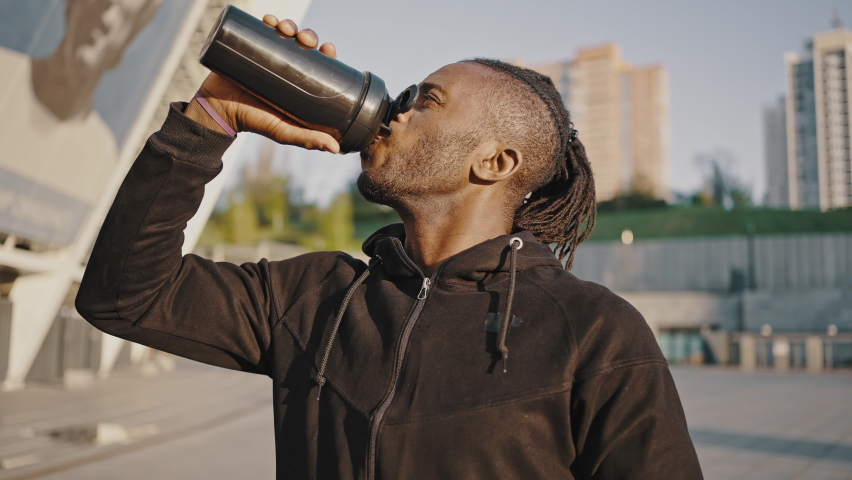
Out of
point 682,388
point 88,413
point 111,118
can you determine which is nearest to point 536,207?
point 88,413

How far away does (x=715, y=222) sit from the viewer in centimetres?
5009

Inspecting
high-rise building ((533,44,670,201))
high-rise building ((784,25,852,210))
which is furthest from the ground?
high-rise building ((533,44,670,201))

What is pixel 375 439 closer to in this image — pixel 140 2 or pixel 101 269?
pixel 101 269

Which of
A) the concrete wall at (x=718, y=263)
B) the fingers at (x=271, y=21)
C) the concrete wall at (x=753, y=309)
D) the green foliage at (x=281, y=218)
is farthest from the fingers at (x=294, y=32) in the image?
the green foliage at (x=281, y=218)

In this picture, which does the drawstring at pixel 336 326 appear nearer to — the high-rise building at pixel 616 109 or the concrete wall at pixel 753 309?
the concrete wall at pixel 753 309

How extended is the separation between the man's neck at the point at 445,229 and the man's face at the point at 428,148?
6 centimetres

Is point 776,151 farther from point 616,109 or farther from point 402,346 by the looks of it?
point 402,346

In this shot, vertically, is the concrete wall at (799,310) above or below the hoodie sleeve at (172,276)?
below

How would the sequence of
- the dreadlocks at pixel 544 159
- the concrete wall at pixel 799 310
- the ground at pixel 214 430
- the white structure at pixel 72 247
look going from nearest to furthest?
the dreadlocks at pixel 544 159, the ground at pixel 214 430, the white structure at pixel 72 247, the concrete wall at pixel 799 310

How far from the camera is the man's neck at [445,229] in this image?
7.62ft

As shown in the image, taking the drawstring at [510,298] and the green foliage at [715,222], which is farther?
the green foliage at [715,222]

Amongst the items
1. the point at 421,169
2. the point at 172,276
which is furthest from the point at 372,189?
the point at 172,276

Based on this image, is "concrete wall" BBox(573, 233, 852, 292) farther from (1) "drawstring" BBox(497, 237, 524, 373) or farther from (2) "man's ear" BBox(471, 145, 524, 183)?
(1) "drawstring" BBox(497, 237, 524, 373)

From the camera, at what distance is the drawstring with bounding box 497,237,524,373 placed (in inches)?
74.4
